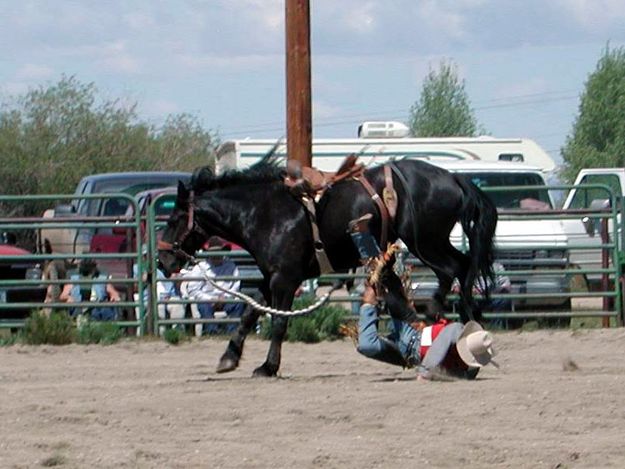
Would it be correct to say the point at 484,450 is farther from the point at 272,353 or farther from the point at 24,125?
the point at 24,125

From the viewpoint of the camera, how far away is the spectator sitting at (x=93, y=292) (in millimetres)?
15695

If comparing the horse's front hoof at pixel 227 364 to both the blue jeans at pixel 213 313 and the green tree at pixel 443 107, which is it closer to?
the blue jeans at pixel 213 313

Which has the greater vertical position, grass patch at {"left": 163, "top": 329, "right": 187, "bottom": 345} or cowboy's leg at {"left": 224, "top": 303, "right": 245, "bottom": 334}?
cowboy's leg at {"left": 224, "top": 303, "right": 245, "bottom": 334}

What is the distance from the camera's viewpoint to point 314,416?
8.45 m

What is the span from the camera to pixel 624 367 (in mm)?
11273

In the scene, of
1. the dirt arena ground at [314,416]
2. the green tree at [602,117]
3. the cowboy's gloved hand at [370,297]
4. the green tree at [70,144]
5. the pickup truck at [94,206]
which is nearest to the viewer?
the dirt arena ground at [314,416]

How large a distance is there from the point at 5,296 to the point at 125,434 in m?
8.35

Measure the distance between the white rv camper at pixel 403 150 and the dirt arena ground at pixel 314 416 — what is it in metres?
11.6

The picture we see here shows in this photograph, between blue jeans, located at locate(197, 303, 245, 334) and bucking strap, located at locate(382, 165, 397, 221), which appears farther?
blue jeans, located at locate(197, 303, 245, 334)

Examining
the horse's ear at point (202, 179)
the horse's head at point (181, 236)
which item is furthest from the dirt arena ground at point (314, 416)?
the horse's ear at point (202, 179)

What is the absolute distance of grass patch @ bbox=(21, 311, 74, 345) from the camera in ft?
47.2

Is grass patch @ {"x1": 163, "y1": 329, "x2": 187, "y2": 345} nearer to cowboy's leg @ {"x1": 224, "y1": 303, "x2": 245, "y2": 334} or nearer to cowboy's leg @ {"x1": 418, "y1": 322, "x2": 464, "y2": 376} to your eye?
cowboy's leg @ {"x1": 224, "y1": 303, "x2": 245, "y2": 334}

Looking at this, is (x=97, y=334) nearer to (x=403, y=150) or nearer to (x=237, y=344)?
(x=237, y=344)

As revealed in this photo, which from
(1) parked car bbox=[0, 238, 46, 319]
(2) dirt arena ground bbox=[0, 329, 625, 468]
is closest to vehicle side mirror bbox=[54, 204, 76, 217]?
(1) parked car bbox=[0, 238, 46, 319]
